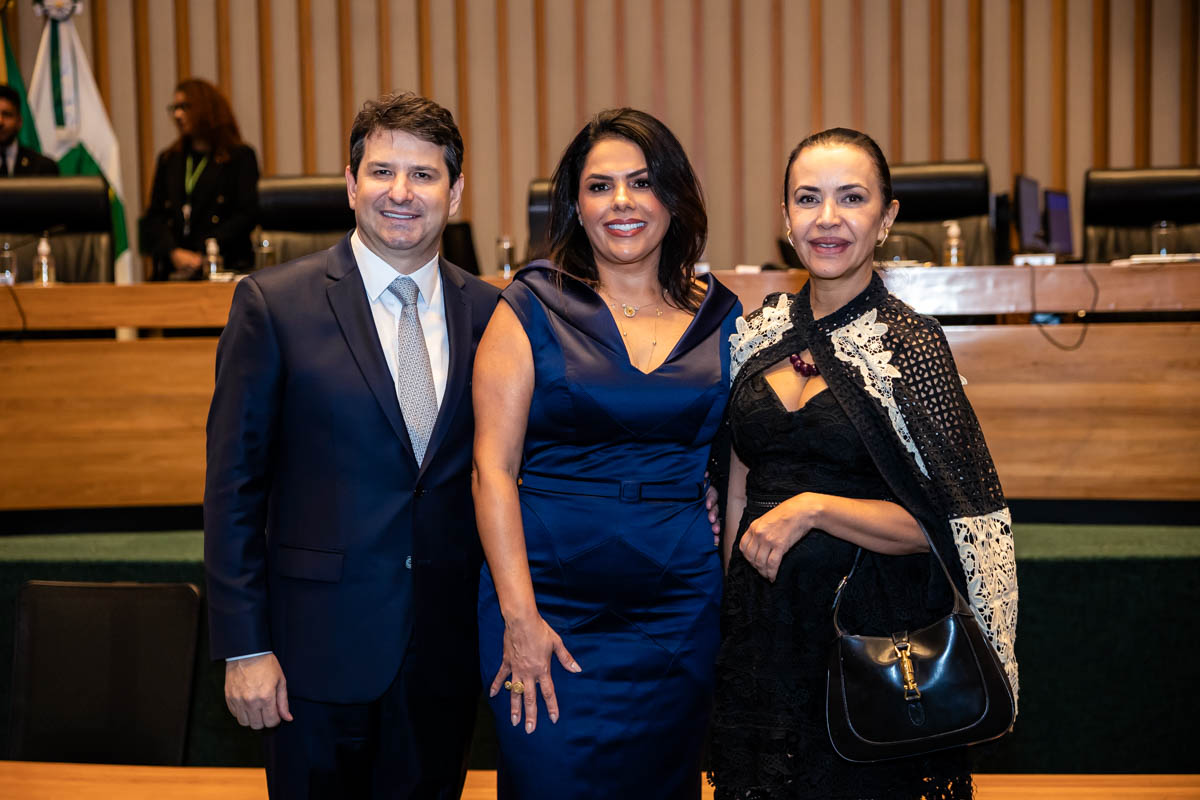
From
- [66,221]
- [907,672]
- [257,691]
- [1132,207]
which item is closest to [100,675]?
[257,691]

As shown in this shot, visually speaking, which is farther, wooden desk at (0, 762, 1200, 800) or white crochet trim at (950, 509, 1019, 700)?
wooden desk at (0, 762, 1200, 800)

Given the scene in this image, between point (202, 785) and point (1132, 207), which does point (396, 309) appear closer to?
point (202, 785)

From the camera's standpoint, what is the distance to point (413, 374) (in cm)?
169

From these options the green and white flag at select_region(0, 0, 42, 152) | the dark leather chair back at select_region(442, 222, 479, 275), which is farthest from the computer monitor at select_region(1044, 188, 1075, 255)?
the green and white flag at select_region(0, 0, 42, 152)

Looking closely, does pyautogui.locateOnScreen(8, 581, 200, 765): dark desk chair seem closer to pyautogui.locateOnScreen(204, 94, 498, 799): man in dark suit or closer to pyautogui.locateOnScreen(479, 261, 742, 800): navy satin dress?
pyautogui.locateOnScreen(204, 94, 498, 799): man in dark suit

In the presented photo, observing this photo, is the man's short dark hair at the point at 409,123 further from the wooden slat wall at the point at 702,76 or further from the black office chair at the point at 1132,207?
the wooden slat wall at the point at 702,76

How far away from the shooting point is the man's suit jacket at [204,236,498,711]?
160 cm

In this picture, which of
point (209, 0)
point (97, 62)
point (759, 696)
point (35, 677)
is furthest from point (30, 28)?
point (759, 696)

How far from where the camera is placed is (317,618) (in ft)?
5.37

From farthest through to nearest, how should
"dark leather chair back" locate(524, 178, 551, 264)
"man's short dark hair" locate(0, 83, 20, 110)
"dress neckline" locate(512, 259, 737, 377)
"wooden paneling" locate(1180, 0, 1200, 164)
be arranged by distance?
"wooden paneling" locate(1180, 0, 1200, 164)
"man's short dark hair" locate(0, 83, 20, 110)
"dark leather chair back" locate(524, 178, 551, 264)
"dress neckline" locate(512, 259, 737, 377)

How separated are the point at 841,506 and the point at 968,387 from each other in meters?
1.74

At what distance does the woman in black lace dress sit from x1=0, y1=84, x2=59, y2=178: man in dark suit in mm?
4550

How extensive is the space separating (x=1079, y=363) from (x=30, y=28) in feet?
19.9

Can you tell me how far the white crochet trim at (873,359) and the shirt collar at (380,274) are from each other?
67 centimetres
